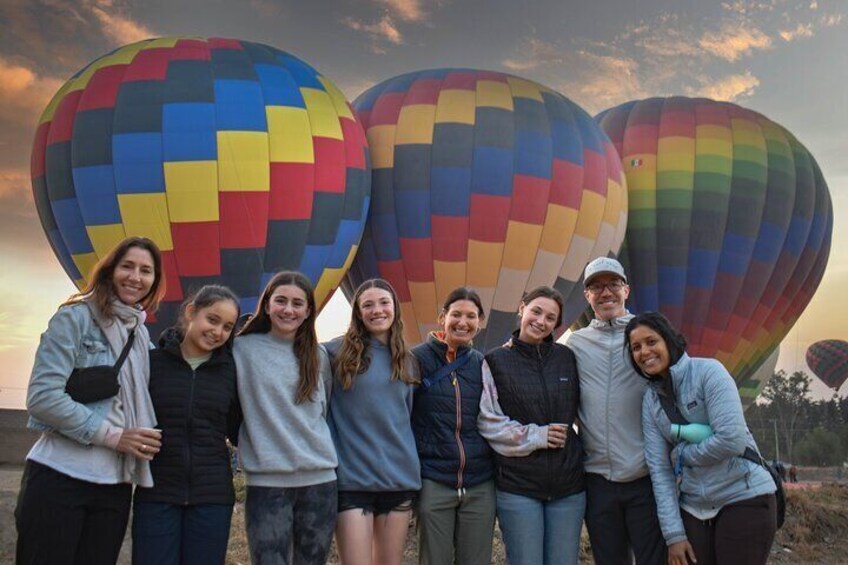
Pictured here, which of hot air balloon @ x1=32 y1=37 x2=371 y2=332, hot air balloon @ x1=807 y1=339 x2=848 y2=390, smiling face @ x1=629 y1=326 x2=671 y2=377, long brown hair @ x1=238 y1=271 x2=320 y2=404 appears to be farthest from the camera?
hot air balloon @ x1=807 y1=339 x2=848 y2=390

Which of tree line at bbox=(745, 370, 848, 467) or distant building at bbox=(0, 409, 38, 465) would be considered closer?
distant building at bbox=(0, 409, 38, 465)

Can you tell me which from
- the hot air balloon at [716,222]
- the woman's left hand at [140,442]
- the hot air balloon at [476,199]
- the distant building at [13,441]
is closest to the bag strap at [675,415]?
the woman's left hand at [140,442]

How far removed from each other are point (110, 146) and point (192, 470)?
356 inches

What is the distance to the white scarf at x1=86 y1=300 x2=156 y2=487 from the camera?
302cm

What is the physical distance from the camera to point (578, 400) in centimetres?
367

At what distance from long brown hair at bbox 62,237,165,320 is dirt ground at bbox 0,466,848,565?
10.8ft

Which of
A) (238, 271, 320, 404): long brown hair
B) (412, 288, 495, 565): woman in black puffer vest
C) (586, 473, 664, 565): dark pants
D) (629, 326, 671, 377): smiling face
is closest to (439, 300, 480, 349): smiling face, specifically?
(412, 288, 495, 565): woman in black puffer vest

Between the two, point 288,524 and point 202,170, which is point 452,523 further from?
point 202,170

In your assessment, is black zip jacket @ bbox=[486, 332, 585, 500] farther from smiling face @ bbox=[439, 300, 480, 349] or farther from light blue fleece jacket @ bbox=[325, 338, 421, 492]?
light blue fleece jacket @ bbox=[325, 338, 421, 492]

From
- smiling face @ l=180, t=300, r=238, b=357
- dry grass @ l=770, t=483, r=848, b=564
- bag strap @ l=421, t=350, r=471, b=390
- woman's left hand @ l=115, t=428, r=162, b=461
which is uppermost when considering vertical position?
smiling face @ l=180, t=300, r=238, b=357

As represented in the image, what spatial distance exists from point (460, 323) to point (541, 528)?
3.17ft

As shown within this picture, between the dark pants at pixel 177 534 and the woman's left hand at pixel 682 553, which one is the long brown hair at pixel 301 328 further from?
the woman's left hand at pixel 682 553

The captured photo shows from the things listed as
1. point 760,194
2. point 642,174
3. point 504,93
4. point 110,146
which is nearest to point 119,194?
point 110,146

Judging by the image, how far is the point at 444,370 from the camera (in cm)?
365
